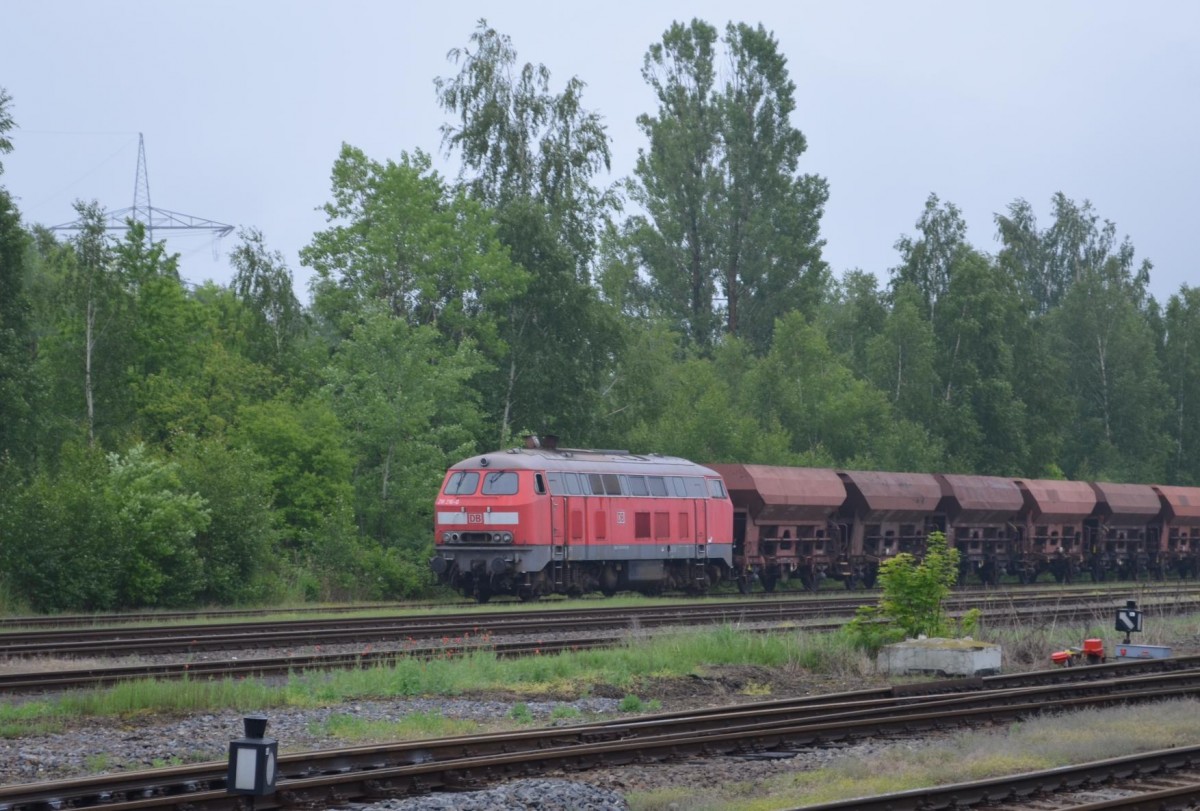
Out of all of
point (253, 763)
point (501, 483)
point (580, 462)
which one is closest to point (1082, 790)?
point (253, 763)

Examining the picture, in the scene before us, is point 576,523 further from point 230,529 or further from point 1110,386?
point 1110,386

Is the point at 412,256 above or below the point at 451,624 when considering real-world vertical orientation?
above

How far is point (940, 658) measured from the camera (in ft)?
59.6

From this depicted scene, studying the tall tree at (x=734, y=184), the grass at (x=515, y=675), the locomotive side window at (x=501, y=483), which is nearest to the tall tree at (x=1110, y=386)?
the tall tree at (x=734, y=184)

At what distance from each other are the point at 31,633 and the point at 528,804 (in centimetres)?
1291

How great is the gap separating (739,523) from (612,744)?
23955mm

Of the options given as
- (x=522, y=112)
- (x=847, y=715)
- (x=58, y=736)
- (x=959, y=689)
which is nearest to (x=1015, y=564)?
→ (x=522, y=112)

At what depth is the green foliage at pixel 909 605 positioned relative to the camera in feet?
62.7

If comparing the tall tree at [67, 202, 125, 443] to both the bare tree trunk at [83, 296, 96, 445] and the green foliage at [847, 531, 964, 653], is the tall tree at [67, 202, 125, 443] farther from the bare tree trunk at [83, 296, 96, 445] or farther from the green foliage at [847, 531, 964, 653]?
the green foliage at [847, 531, 964, 653]

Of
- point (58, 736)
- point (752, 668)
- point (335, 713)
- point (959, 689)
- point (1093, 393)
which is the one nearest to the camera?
point (58, 736)

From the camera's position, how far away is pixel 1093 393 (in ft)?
243

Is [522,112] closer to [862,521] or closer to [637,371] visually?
[637,371]

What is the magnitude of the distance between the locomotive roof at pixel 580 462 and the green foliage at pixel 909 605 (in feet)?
38.6

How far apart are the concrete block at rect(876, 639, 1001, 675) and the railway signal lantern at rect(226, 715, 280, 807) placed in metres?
12.1
